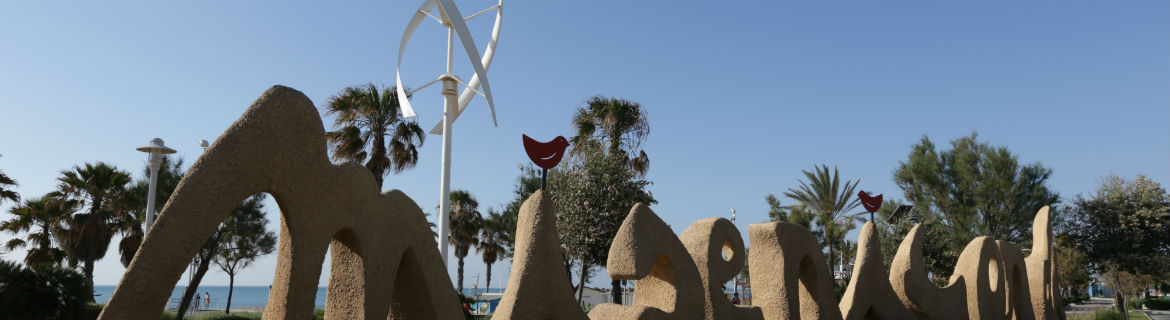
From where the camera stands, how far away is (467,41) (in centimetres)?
1628

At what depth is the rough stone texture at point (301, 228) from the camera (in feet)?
14.4

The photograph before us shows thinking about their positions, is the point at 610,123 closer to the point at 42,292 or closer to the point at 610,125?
the point at 610,125

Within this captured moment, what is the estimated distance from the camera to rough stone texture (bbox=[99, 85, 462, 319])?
438cm

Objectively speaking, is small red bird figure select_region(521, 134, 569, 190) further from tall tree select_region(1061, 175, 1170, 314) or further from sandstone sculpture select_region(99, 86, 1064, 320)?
tall tree select_region(1061, 175, 1170, 314)

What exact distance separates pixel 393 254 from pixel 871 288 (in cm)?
852

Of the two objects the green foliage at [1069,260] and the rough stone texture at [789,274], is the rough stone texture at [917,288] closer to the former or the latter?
the rough stone texture at [789,274]

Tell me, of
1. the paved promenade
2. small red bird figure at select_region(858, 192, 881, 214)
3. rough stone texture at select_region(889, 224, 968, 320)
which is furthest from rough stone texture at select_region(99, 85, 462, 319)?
the paved promenade

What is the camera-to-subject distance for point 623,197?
75.7 ft

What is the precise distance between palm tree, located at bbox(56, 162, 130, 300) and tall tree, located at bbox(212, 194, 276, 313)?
11.3 ft

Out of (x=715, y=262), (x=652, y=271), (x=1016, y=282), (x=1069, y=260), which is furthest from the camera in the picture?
(x=1069, y=260)

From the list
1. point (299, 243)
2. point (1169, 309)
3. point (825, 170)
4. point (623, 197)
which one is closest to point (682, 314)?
point (299, 243)


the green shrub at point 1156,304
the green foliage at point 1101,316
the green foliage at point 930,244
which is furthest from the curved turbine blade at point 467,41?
the green shrub at point 1156,304

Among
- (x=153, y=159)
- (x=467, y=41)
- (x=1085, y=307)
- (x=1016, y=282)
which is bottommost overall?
(x=1085, y=307)

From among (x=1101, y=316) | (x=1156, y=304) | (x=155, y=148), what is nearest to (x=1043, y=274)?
(x=1101, y=316)
